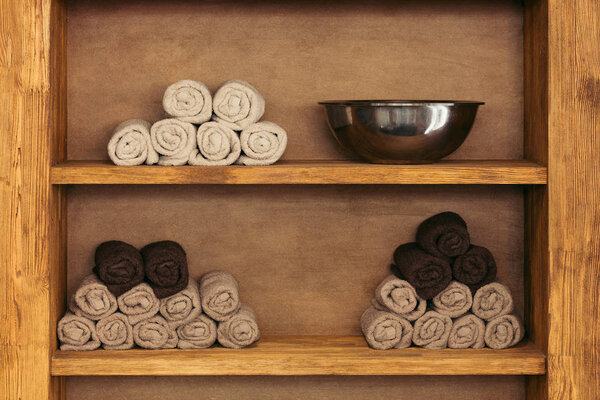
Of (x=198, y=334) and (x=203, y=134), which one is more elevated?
(x=203, y=134)

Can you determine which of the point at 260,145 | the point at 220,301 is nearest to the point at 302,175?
the point at 260,145

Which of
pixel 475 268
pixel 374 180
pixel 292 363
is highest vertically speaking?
pixel 374 180

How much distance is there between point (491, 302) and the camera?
6.25ft

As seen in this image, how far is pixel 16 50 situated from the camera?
1.77m

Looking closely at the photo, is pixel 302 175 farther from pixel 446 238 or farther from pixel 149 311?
pixel 149 311

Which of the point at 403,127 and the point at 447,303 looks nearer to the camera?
the point at 403,127

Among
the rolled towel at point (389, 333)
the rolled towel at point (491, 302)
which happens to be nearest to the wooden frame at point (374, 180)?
the rolled towel at point (491, 302)

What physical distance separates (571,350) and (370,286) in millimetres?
545

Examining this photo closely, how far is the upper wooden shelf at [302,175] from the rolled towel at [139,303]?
278 millimetres

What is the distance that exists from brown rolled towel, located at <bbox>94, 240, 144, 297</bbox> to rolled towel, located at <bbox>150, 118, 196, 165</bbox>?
9.8 inches

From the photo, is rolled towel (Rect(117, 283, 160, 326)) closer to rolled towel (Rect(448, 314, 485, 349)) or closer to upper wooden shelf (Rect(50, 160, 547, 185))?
upper wooden shelf (Rect(50, 160, 547, 185))

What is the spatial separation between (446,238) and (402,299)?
187 millimetres

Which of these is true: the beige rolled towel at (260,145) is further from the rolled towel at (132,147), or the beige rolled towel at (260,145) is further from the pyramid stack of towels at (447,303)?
the pyramid stack of towels at (447,303)

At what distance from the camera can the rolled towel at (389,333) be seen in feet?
6.20
